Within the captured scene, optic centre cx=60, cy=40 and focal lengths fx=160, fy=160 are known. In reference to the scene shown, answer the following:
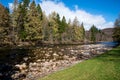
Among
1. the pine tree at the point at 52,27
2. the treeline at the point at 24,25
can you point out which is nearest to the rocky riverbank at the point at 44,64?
the treeline at the point at 24,25

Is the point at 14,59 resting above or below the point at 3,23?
below

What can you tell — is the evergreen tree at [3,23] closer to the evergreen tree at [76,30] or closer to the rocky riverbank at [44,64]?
the rocky riverbank at [44,64]

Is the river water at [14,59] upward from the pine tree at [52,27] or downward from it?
downward

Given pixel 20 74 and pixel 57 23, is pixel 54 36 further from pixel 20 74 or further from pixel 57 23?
pixel 20 74

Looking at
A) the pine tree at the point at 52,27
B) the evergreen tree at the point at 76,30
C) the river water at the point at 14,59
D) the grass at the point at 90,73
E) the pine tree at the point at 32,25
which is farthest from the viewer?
the evergreen tree at the point at 76,30

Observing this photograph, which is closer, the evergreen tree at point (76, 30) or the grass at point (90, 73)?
the grass at point (90, 73)

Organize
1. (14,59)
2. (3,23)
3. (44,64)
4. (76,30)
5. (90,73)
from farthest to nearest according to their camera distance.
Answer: (76,30)
(3,23)
(14,59)
(44,64)
(90,73)

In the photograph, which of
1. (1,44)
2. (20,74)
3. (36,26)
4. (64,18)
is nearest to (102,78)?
(20,74)

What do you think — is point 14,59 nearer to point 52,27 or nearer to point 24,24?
point 24,24

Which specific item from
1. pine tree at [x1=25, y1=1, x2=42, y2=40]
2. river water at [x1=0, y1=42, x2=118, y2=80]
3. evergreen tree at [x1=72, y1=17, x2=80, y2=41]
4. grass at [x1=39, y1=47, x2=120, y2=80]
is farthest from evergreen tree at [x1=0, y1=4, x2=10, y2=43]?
evergreen tree at [x1=72, y1=17, x2=80, y2=41]

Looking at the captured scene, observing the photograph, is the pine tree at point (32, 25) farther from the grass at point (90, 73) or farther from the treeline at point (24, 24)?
the grass at point (90, 73)

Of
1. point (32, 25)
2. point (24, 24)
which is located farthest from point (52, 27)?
point (24, 24)

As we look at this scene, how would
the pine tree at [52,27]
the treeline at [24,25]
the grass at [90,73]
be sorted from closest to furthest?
the grass at [90,73] < the treeline at [24,25] < the pine tree at [52,27]

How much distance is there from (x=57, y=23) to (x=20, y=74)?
8115 centimetres
